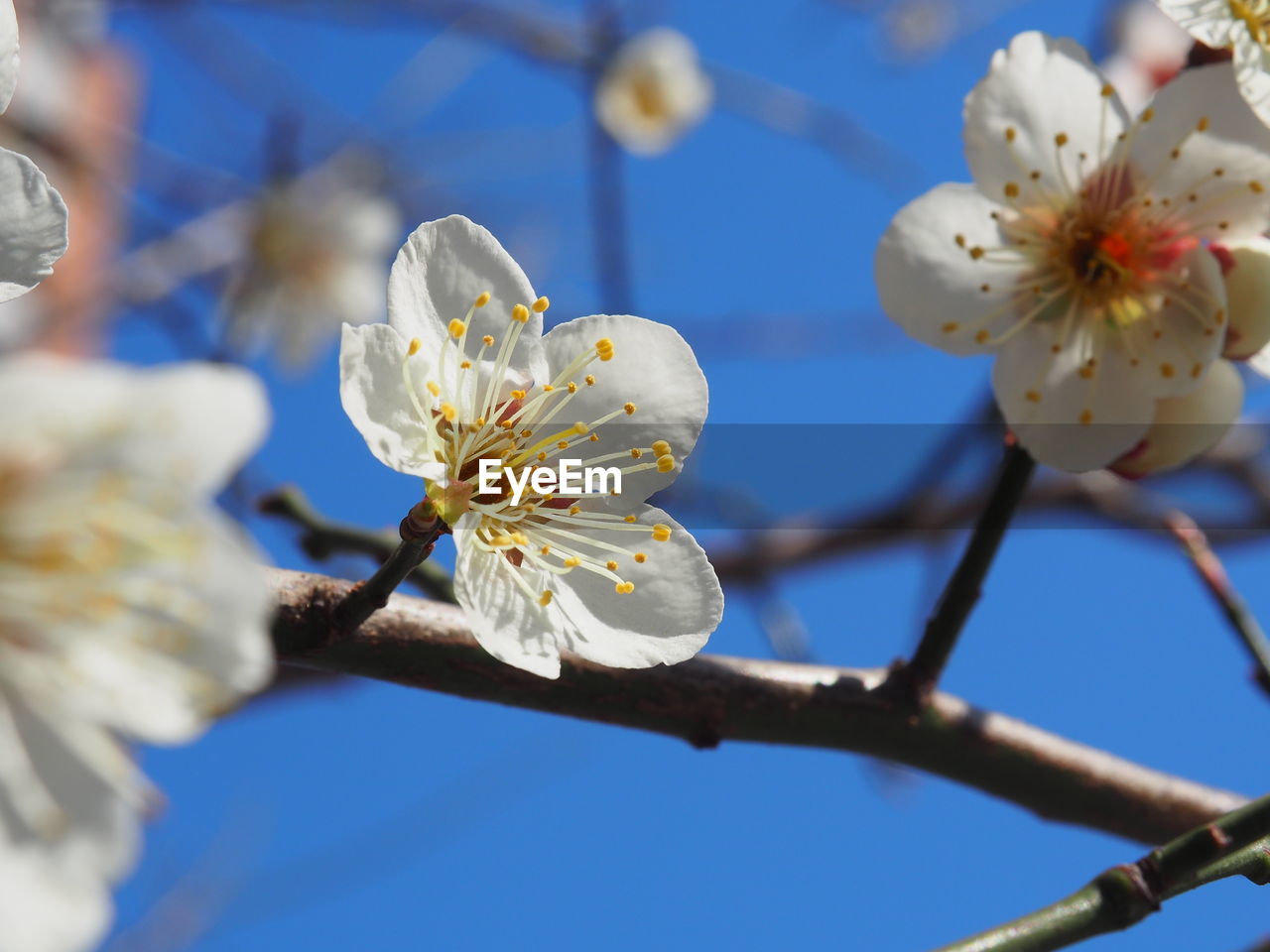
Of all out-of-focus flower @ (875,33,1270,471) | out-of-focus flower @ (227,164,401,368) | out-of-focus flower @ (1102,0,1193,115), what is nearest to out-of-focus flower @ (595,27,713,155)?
Answer: out-of-focus flower @ (227,164,401,368)

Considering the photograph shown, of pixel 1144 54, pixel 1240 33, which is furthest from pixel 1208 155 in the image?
pixel 1144 54

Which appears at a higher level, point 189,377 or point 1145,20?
point 1145,20

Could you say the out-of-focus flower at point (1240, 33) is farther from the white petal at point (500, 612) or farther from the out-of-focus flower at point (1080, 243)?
the white petal at point (500, 612)

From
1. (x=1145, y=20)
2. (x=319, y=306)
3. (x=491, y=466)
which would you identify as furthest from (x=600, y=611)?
(x=319, y=306)

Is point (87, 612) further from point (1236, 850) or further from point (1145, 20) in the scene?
point (1145, 20)

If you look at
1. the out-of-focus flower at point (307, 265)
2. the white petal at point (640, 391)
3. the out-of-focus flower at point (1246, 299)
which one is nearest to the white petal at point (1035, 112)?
the out-of-focus flower at point (1246, 299)

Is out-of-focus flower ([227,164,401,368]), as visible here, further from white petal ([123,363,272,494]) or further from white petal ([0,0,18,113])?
white petal ([123,363,272,494])

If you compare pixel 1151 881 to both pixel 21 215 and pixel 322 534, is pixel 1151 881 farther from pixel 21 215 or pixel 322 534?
pixel 21 215
